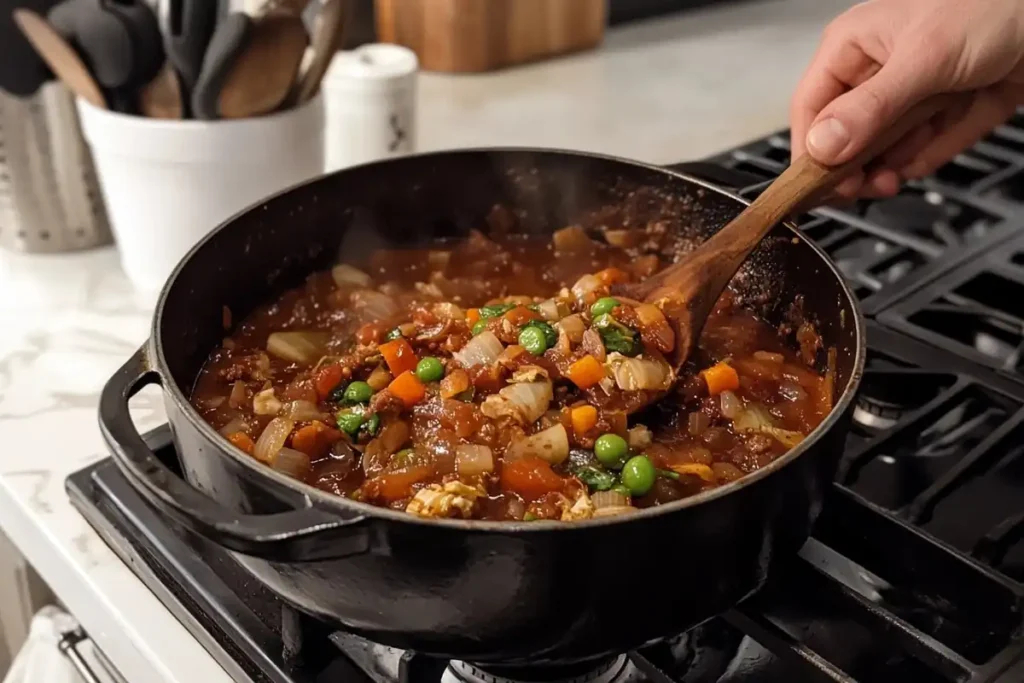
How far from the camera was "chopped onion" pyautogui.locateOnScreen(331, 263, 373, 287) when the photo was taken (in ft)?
5.08

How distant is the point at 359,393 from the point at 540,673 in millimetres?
406

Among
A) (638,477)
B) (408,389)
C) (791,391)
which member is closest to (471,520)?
(638,477)

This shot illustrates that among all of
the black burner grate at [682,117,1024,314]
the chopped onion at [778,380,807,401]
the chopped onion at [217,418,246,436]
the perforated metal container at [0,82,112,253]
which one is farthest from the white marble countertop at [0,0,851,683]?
the chopped onion at [778,380,807,401]

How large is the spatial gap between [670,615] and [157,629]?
1.81 feet

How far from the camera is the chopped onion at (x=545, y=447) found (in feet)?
3.73

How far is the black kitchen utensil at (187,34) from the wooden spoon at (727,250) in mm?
775

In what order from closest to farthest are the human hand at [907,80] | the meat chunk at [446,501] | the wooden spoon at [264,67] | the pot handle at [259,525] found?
the pot handle at [259,525] < the meat chunk at [446,501] < the human hand at [907,80] < the wooden spoon at [264,67]

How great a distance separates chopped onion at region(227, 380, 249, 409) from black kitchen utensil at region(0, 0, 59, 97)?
2.40 ft

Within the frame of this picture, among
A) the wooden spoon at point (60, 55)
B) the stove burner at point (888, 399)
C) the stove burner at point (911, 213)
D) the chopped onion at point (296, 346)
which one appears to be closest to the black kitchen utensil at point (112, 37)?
the wooden spoon at point (60, 55)

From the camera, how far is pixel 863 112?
4.27ft

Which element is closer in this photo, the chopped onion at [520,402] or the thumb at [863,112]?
the chopped onion at [520,402]

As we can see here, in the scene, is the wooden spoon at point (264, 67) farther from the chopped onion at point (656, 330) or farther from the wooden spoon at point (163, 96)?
the chopped onion at point (656, 330)

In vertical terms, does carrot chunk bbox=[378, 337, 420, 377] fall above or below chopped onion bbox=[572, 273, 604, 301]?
below

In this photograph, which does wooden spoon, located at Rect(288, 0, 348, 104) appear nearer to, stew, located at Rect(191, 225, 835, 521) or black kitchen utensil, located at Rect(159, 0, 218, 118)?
black kitchen utensil, located at Rect(159, 0, 218, 118)
